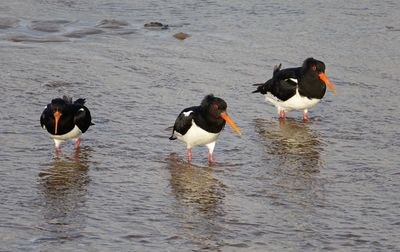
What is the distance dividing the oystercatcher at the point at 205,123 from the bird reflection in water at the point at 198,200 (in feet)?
1.07

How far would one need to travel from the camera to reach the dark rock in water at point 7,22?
17297mm

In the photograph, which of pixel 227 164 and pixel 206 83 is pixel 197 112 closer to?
pixel 227 164

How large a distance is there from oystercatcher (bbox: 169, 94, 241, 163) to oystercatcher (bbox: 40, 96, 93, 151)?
1.23 metres

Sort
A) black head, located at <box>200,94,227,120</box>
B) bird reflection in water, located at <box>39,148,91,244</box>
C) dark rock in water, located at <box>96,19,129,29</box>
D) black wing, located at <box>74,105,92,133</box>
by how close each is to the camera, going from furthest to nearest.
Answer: dark rock in water, located at <box>96,19,129,29</box>, black wing, located at <box>74,105,92,133</box>, black head, located at <box>200,94,227,120</box>, bird reflection in water, located at <box>39,148,91,244</box>

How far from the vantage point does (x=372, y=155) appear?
421 inches

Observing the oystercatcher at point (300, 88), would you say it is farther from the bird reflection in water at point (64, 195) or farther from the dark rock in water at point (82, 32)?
the dark rock in water at point (82, 32)

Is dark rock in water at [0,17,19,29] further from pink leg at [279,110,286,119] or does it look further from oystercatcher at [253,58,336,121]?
pink leg at [279,110,286,119]

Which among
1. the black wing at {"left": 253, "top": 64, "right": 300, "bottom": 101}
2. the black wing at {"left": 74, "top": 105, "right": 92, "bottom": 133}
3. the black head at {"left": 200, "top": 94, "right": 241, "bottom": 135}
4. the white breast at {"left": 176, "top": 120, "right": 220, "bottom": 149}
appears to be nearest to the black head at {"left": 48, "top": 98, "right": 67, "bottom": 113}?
the black wing at {"left": 74, "top": 105, "right": 92, "bottom": 133}

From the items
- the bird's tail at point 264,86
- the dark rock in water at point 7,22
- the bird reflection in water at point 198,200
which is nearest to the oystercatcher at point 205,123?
the bird reflection in water at point 198,200

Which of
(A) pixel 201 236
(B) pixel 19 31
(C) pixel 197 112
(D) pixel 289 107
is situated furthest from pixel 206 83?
(A) pixel 201 236

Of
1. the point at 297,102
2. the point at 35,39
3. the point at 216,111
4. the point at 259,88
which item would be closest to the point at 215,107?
the point at 216,111

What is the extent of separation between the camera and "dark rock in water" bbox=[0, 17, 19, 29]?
17297 mm

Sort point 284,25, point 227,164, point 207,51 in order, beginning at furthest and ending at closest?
point 284,25
point 207,51
point 227,164

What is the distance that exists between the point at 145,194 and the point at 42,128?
2.64 meters
